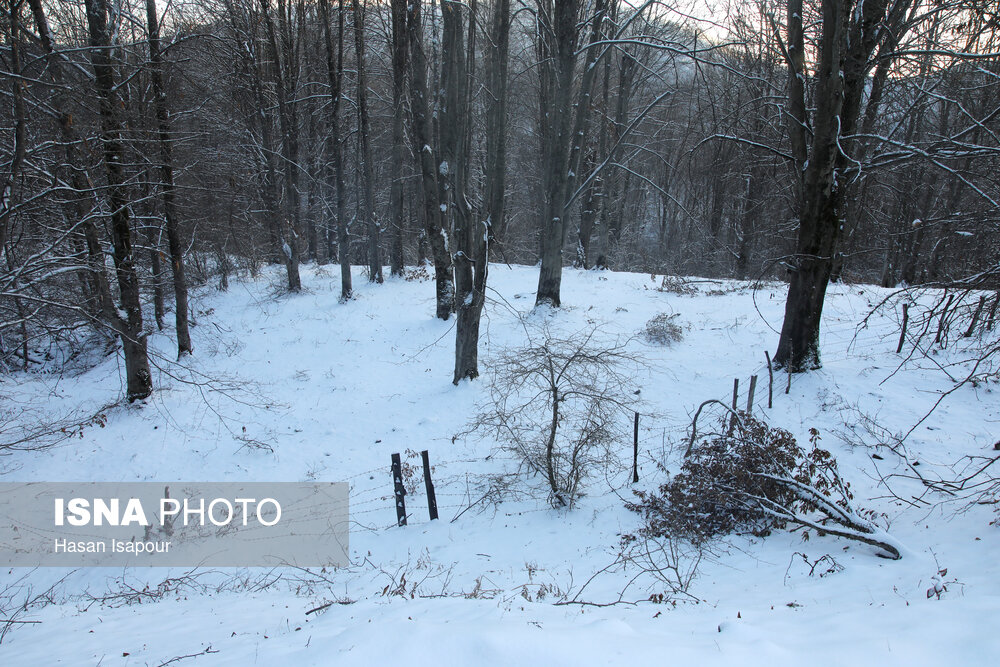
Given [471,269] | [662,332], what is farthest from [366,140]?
[662,332]

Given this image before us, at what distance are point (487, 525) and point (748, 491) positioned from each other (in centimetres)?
314

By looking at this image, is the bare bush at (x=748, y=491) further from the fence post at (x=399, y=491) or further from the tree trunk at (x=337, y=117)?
the tree trunk at (x=337, y=117)

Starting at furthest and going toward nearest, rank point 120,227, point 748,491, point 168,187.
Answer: point 168,187, point 120,227, point 748,491

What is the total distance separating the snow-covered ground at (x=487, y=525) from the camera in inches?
126

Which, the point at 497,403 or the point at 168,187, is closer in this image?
the point at 497,403

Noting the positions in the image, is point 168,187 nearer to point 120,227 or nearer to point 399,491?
point 120,227

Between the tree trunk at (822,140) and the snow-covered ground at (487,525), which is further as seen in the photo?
the tree trunk at (822,140)

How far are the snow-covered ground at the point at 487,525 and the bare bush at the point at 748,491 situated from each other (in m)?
0.29

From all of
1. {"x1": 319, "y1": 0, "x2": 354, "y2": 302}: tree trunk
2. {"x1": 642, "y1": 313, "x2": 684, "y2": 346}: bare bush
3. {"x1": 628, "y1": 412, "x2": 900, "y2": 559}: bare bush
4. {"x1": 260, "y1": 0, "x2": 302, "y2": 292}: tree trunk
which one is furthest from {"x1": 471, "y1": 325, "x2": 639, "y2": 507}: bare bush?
{"x1": 260, "y1": 0, "x2": 302, "y2": 292}: tree trunk

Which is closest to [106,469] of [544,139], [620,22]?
[544,139]

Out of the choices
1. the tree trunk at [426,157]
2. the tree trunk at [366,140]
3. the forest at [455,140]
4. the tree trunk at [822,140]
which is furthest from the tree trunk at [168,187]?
the tree trunk at [822,140]

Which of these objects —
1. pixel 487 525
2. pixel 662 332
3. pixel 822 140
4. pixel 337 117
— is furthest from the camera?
pixel 337 117

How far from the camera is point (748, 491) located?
5.39 meters

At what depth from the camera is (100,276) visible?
5828 millimetres
